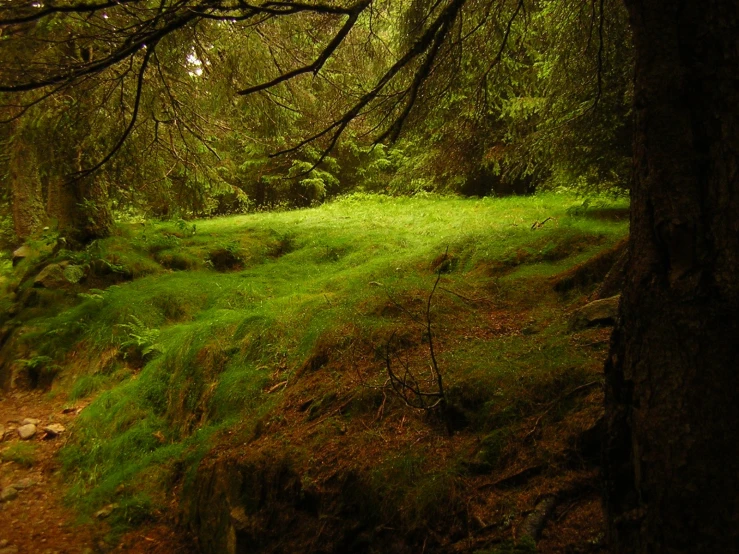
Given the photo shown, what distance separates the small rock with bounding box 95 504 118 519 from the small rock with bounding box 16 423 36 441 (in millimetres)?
2196

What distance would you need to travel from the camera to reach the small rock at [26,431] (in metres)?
5.78

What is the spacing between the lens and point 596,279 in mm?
4766

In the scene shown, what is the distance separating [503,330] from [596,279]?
53.3 inches

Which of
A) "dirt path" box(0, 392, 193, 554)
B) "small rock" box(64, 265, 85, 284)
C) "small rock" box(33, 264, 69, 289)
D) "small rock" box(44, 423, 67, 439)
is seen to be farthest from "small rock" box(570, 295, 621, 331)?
"small rock" box(33, 264, 69, 289)

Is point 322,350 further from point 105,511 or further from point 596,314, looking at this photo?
point 105,511

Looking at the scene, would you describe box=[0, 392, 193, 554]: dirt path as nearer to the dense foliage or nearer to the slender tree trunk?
the dense foliage

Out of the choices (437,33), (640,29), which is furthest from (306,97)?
(640,29)

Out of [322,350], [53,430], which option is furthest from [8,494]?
[322,350]

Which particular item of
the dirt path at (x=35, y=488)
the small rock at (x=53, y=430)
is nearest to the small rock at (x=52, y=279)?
the dirt path at (x=35, y=488)

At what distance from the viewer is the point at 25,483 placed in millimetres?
4988

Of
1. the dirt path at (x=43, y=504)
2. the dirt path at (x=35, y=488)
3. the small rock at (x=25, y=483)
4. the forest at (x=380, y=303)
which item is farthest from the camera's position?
the small rock at (x=25, y=483)

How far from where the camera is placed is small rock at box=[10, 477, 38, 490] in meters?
4.92

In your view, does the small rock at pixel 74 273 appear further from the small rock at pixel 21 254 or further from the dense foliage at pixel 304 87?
the small rock at pixel 21 254

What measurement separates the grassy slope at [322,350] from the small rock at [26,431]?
688mm
